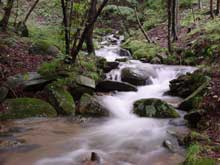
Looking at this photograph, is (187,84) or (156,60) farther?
(156,60)

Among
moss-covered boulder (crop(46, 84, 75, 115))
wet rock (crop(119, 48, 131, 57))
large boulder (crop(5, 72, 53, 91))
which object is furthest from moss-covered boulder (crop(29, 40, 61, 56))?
wet rock (crop(119, 48, 131, 57))

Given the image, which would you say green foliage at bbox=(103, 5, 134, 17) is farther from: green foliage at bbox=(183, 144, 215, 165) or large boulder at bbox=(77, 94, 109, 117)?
green foliage at bbox=(183, 144, 215, 165)

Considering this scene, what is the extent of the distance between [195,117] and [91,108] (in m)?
2.80

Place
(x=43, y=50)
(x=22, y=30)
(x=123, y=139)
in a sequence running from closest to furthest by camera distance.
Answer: (x=123, y=139)
(x=43, y=50)
(x=22, y=30)

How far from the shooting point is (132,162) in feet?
20.7

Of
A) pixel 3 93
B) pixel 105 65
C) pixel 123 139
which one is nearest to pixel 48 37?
pixel 105 65

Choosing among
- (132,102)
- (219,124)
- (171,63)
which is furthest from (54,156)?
(171,63)

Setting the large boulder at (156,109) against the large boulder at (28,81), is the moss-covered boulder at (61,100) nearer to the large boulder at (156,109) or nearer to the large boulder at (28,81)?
the large boulder at (28,81)

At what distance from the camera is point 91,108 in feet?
30.4

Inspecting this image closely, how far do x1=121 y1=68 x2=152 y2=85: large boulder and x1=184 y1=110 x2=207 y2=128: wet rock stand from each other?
4335 mm

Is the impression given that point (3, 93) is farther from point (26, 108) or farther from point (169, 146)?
point (169, 146)

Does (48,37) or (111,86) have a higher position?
(48,37)

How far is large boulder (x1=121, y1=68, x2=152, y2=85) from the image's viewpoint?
12491 millimetres

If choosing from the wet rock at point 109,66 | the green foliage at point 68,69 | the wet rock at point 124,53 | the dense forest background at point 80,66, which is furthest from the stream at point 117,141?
the wet rock at point 124,53
